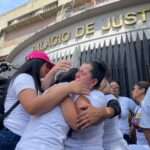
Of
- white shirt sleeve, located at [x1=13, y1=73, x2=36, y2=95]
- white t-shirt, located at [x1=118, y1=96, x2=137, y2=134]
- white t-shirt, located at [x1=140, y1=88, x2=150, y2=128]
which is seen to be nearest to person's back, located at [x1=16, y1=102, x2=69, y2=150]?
white shirt sleeve, located at [x1=13, y1=73, x2=36, y2=95]

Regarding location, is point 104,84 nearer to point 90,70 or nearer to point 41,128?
point 90,70

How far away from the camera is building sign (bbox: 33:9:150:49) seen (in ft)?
29.6

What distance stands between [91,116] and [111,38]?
6834 millimetres

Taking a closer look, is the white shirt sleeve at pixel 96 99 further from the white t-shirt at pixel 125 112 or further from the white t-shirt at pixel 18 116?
the white t-shirt at pixel 125 112

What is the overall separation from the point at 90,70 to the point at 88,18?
7.54m

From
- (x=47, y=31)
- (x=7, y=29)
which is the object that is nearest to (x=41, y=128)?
(x=47, y=31)

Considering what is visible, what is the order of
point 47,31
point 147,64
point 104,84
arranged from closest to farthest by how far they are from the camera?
point 104,84
point 147,64
point 47,31

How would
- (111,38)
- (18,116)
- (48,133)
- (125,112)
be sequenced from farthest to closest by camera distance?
(111,38) < (125,112) < (18,116) < (48,133)

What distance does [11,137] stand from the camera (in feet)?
8.60

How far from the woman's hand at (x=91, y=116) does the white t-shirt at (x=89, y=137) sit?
0.16 feet

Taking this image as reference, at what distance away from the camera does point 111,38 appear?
9.08 m

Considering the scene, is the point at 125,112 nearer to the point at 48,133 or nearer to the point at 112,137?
the point at 112,137

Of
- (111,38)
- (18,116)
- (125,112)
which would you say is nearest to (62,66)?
(18,116)

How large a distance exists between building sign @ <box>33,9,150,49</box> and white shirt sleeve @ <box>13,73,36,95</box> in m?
6.66
